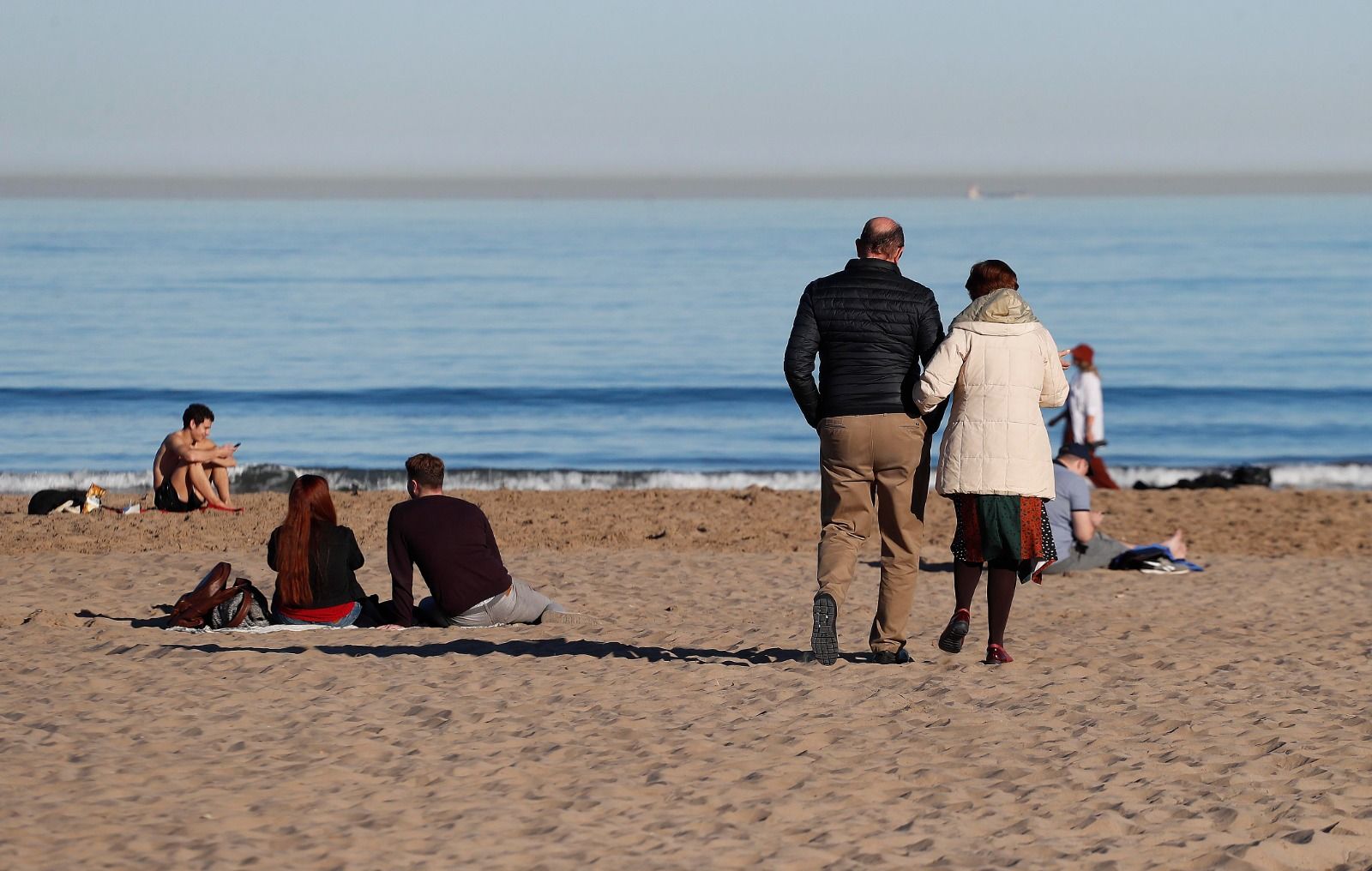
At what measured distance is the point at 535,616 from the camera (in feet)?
28.0

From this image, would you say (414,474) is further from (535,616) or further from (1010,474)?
(1010,474)

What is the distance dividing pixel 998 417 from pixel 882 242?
0.87 metres

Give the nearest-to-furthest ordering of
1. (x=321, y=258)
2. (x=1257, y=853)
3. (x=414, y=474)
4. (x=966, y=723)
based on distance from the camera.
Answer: (x=1257, y=853) < (x=966, y=723) < (x=414, y=474) < (x=321, y=258)

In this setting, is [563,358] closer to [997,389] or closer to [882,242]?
[882,242]

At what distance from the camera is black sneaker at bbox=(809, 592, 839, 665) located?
662 centimetres

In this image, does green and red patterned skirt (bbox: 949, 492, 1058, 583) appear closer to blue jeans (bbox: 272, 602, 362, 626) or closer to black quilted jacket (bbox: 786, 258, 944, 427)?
black quilted jacket (bbox: 786, 258, 944, 427)

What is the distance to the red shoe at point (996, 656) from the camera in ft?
23.1

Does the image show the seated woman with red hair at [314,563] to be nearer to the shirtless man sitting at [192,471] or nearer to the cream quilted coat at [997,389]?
the cream quilted coat at [997,389]

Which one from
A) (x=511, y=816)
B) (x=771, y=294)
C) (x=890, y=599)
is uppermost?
(x=771, y=294)

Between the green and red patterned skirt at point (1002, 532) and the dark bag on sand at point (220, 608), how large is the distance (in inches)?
154

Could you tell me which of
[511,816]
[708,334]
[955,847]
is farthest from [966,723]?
[708,334]

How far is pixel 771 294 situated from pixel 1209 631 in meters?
45.5

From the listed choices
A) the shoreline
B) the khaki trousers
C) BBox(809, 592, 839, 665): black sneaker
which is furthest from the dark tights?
the shoreline

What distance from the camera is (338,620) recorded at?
27.6 ft
